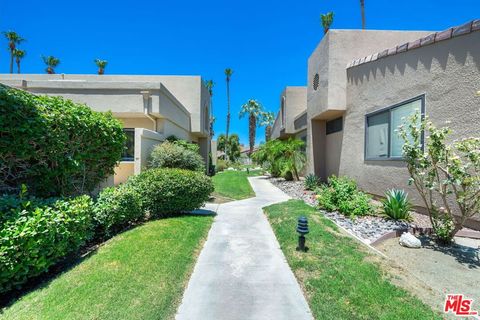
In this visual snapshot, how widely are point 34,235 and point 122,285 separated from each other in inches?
54.6

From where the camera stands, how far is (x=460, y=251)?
16.0 ft

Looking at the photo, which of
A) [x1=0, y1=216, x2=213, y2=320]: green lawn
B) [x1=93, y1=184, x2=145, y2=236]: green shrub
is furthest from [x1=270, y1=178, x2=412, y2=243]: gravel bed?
[x1=93, y1=184, x2=145, y2=236]: green shrub

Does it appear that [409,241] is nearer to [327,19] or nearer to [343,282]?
[343,282]

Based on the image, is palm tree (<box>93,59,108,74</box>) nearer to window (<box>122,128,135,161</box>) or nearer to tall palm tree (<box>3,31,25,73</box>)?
tall palm tree (<box>3,31,25,73</box>)

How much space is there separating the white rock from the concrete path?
2.53m

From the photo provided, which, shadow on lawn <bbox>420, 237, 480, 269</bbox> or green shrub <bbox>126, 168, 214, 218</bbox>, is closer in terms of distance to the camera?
shadow on lawn <bbox>420, 237, 480, 269</bbox>

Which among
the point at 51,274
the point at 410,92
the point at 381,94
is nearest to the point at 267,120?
the point at 381,94

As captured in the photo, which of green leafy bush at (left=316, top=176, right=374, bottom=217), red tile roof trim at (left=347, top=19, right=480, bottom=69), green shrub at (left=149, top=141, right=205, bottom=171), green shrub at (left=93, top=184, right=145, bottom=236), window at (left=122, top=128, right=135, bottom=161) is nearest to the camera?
green shrub at (left=93, top=184, right=145, bottom=236)

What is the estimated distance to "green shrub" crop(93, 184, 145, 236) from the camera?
216 inches

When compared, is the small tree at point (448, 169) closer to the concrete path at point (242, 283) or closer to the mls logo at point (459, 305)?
the mls logo at point (459, 305)

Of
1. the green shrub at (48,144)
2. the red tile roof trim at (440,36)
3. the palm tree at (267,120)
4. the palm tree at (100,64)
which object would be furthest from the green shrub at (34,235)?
the palm tree at (267,120)

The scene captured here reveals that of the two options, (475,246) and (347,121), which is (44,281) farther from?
(347,121)

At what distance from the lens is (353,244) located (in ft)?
16.9

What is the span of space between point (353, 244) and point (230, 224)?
3219mm
